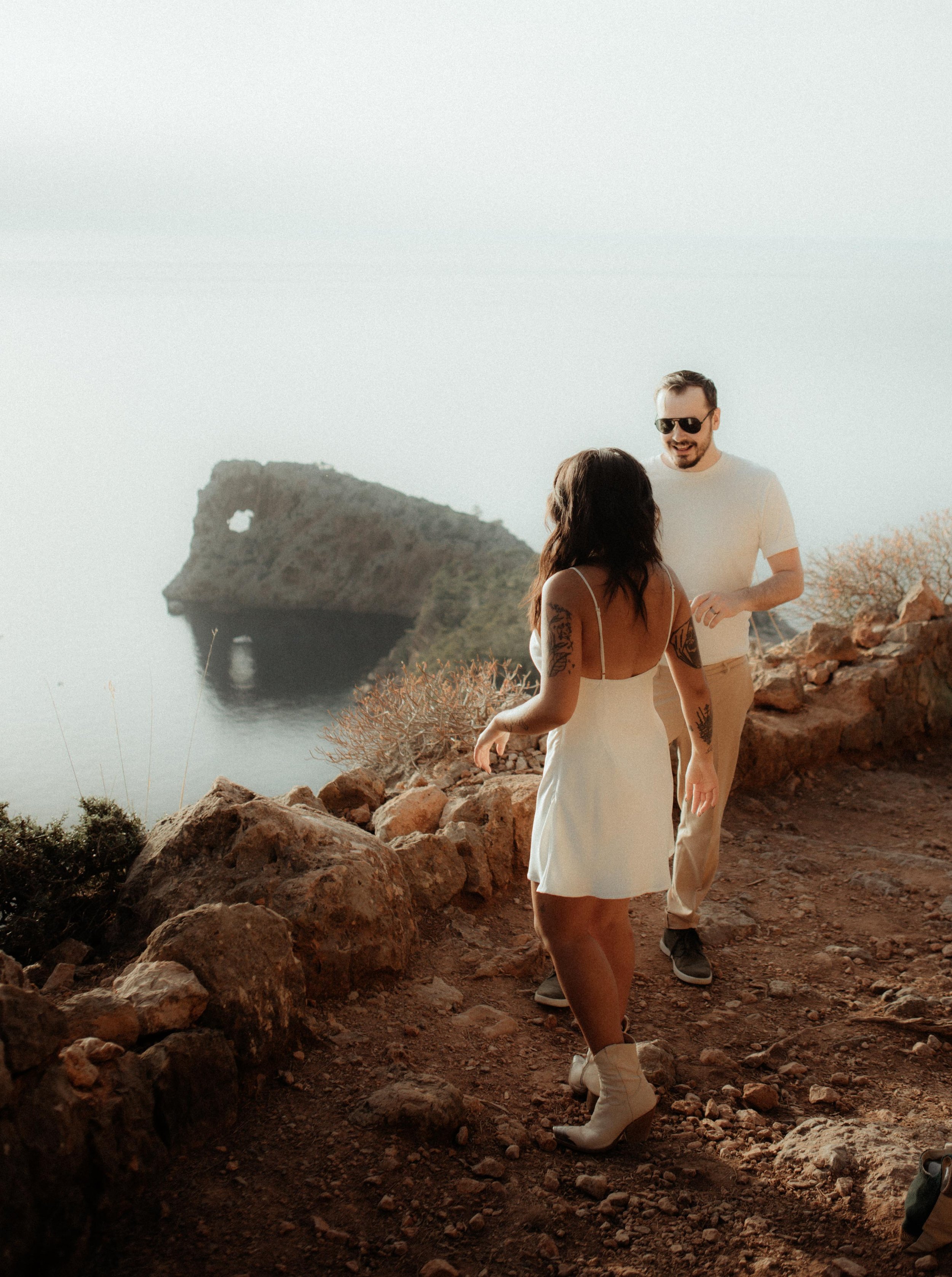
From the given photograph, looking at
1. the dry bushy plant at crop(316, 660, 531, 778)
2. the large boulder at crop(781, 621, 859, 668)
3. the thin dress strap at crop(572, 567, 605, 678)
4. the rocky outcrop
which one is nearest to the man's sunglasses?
the thin dress strap at crop(572, 567, 605, 678)

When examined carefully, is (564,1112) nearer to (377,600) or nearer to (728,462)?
(728,462)

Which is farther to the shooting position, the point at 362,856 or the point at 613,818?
the point at 362,856

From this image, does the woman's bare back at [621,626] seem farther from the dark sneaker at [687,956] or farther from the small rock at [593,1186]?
the dark sneaker at [687,956]

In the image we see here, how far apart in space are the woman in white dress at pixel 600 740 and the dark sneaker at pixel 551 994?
78cm

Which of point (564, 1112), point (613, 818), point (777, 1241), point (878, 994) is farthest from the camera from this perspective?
point (878, 994)

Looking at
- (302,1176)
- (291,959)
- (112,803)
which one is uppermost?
(112,803)

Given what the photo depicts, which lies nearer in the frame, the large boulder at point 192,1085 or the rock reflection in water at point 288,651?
the large boulder at point 192,1085

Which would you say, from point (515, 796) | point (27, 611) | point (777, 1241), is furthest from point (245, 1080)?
point (27, 611)

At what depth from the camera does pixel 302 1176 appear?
2207mm

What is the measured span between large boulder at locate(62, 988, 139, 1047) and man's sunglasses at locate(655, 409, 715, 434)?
2.52 m

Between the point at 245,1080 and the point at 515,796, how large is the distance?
2.15 metres

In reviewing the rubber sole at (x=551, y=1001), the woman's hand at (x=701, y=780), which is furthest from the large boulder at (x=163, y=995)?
the woman's hand at (x=701, y=780)

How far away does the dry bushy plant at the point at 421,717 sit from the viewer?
6434 mm

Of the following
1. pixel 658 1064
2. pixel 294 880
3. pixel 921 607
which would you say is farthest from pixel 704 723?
pixel 921 607
